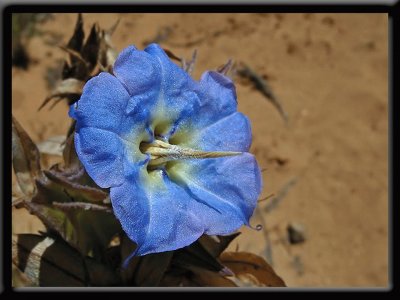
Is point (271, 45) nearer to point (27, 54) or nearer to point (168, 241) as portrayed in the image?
point (27, 54)

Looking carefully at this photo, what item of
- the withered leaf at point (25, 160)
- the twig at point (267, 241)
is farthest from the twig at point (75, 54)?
the twig at point (267, 241)

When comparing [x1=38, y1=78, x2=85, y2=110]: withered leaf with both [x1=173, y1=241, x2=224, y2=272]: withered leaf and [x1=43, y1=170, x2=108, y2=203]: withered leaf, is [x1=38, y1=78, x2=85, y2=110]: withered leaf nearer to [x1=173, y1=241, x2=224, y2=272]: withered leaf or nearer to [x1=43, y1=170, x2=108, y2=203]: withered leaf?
[x1=43, y1=170, x2=108, y2=203]: withered leaf

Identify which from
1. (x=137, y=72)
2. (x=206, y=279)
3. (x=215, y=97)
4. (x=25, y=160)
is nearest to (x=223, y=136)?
(x=215, y=97)

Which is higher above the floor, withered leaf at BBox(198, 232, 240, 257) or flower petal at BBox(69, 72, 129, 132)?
flower petal at BBox(69, 72, 129, 132)

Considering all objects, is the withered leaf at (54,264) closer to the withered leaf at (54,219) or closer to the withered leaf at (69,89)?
the withered leaf at (54,219)

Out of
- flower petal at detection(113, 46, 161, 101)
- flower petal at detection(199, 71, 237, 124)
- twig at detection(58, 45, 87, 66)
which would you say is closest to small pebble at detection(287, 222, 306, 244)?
twig at detection(58, 45, 87, 66)
